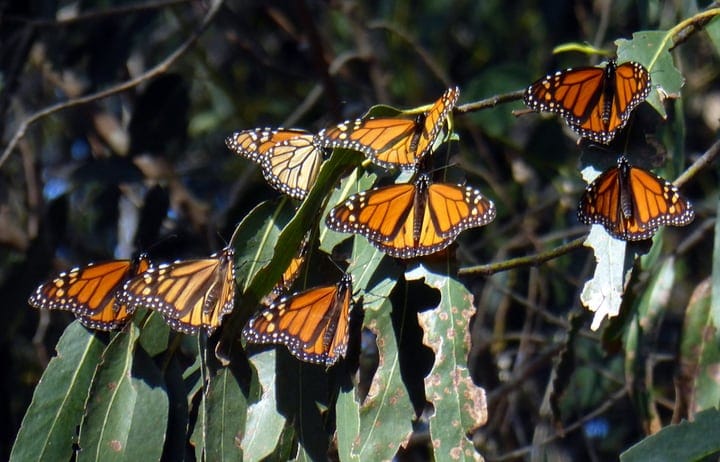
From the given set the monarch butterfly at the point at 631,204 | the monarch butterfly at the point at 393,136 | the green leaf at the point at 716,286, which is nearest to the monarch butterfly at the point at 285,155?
the monarch butterfly at the point at 393,136

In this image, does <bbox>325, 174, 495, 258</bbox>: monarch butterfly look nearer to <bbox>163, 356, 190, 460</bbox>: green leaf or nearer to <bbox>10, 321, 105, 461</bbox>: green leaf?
<bbox>163, 356, 190, 460</bbox>: green leaf

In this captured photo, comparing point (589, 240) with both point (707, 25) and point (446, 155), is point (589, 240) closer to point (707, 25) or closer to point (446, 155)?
point (446, 155)

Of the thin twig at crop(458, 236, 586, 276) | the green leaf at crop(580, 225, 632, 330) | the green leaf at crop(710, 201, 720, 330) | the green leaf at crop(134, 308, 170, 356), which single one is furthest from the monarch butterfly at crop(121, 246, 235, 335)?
the green leaf at crop(710, 201, 720, 330)

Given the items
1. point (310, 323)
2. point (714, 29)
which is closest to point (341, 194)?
point (310, 323)

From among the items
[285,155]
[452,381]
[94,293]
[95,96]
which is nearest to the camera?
[452,381]

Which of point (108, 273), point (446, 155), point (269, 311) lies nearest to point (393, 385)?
point (269, 311)

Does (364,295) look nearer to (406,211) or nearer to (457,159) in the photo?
(406,211)
